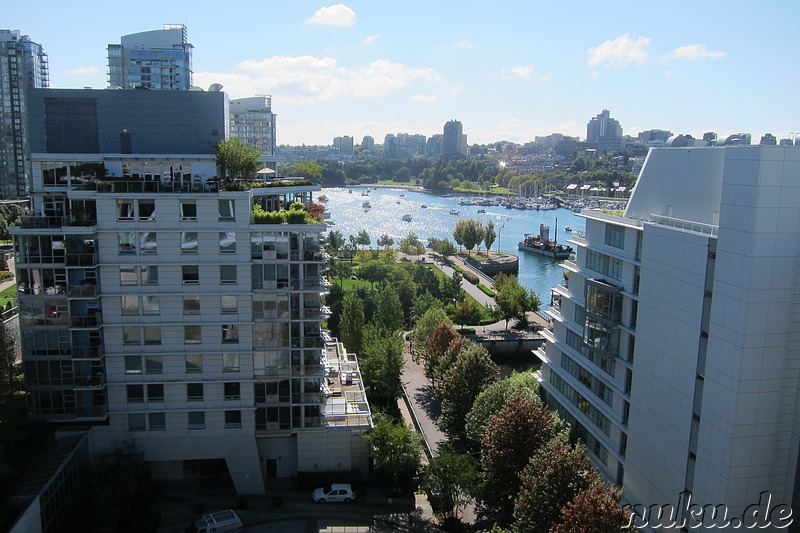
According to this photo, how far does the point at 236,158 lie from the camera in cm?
2162

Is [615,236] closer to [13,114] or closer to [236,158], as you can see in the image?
[236,158]

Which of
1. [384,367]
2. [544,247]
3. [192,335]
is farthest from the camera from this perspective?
[544,247]

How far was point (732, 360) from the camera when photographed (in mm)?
14594

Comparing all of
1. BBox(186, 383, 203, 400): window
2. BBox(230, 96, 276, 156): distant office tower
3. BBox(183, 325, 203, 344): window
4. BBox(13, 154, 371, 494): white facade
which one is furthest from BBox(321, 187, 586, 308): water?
BBox(183, 325, 203, 344): window

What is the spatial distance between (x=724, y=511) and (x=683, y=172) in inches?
381

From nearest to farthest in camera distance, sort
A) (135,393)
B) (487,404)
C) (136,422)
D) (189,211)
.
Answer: (189,211), (135,393), (136,422), (487,404)

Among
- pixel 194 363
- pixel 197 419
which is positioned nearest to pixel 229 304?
pixel 194 363

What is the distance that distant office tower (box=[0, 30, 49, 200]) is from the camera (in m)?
80.5

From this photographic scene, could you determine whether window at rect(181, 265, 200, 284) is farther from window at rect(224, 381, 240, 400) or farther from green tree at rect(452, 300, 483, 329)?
green tree at rect(452, 300, 483, 329)

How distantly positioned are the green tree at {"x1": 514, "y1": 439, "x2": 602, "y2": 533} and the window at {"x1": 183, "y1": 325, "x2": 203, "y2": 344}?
37.0 feet

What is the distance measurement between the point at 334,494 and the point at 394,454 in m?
2.42

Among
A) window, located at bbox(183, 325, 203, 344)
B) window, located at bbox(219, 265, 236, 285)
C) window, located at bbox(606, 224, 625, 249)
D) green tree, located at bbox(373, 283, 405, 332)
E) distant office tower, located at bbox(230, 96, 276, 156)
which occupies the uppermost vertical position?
distant office tower, located at bbox(230, 96, 276, 156)

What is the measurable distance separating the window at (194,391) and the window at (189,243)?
14.9 feet

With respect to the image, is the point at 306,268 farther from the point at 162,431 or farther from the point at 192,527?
the point at 192,527
